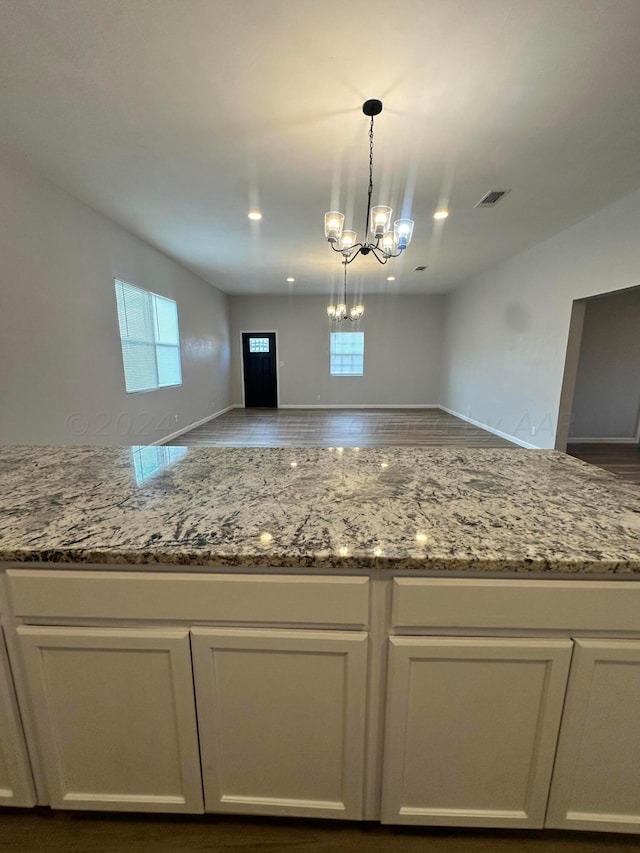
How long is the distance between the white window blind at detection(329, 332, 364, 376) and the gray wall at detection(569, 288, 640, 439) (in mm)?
4707

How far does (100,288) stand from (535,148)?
4.33 metres

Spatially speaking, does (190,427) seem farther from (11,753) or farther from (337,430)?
(11,753)

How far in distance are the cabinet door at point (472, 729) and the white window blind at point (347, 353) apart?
27.6 ft

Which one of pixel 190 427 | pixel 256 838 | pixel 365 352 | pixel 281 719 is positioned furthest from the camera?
pixel 365 352

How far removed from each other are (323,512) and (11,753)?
1.06 m

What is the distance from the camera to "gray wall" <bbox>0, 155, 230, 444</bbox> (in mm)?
2859

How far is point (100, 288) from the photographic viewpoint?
12.7ft

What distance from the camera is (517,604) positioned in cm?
77

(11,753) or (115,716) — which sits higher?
(115,716)

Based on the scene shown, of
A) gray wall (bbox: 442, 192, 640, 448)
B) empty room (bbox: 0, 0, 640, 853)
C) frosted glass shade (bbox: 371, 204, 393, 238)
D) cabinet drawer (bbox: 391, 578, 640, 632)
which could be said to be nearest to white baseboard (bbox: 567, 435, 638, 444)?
gray wall (bbox: 442, 192, 640, 448)

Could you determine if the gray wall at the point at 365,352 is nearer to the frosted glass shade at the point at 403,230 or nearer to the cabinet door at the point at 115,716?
the frosted glass shade at the point at 403,230

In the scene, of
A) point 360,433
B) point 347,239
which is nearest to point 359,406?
point 360,433

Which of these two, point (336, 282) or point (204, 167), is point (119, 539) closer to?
point (204, 167)

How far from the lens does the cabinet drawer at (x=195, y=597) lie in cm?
78
